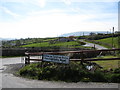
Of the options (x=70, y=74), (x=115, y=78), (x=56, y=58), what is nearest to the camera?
(x=115, y=78)

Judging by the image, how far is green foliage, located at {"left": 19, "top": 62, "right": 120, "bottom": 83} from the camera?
8.73 metres

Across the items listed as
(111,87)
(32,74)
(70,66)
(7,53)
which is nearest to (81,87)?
(111,87)

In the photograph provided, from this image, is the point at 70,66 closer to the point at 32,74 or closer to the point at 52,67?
the point at 52,67

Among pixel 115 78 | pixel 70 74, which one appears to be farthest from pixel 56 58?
pixel 115 78

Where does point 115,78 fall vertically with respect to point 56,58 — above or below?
below

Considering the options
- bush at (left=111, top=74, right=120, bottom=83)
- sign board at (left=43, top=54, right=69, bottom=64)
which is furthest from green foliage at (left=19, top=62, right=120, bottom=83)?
sign board at (left=43, top=54, right=69, bottom=64)

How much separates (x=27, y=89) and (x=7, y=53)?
20259 millimetres

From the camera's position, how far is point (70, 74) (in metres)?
9.25

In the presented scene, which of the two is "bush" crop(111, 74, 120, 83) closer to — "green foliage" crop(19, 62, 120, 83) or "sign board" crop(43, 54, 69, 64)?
"green foliage" crop(19, 62, 120, 83)

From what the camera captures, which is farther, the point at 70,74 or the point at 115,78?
the point at 70,74

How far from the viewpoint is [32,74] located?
399 inches

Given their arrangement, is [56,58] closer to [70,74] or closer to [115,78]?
[70,74]

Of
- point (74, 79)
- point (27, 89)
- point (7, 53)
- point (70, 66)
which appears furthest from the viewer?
point (7, 53)

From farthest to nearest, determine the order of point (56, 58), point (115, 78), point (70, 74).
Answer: point (56, 58) < point (70, 74) < point (115, 78)
